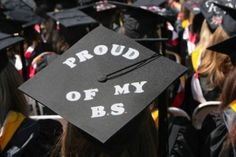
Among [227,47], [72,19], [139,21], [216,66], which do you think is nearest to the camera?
[227,47]

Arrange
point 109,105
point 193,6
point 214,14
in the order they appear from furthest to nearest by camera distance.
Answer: point 193,6, point 214,14, point 109,105

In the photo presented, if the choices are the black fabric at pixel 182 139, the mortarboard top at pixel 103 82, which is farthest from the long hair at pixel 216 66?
the mortarboard top at pixel 103 82

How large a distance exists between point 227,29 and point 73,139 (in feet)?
6.28

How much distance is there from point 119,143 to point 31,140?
609 millimetres

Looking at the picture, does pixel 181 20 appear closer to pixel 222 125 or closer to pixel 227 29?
pixel 227 29

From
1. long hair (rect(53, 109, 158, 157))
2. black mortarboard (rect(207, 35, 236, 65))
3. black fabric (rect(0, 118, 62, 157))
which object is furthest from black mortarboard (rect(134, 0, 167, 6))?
long hair (rect(53, 109, 158, 157))

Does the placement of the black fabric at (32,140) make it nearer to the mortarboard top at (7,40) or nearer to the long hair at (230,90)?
the mortarboard top at (7,40)

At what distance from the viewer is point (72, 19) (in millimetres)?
4707

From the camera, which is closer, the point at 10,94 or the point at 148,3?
the point at 10,94

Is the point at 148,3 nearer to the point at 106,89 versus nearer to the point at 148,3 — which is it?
the point at 148,3

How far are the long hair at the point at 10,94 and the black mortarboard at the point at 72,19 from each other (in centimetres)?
187

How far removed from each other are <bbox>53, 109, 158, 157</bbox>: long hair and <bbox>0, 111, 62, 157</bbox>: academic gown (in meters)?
0.33

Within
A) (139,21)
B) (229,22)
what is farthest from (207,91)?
(139,21)

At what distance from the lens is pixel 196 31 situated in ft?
18.6
